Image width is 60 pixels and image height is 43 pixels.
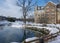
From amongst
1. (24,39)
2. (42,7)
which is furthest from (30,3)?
(24,39)

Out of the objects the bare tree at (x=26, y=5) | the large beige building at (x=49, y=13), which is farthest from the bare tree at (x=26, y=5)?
the large beige building at (x=49, y=13)

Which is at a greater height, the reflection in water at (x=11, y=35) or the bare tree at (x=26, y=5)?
the bare tree at (x=26, y=5)

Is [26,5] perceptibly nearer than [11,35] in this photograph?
No

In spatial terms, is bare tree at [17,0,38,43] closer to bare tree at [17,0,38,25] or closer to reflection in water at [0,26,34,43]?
bare tree at [17,0,38,25]

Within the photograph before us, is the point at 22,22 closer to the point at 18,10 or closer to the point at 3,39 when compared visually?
the point at 18,10

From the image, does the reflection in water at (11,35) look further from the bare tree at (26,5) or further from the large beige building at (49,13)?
the large beige building at (49,13)

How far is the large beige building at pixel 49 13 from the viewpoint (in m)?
3.31

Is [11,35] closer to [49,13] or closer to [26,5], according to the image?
[26,5]

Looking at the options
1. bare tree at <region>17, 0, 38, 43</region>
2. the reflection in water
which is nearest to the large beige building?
bare tree at <region>17, 0, 38, 43</region>

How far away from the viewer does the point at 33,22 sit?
3361 mm

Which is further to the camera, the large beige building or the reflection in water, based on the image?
the large beige building

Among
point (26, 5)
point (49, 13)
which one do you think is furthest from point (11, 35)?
point (49, 13)

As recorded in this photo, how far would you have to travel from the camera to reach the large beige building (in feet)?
10.9

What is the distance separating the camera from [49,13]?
3.40m
